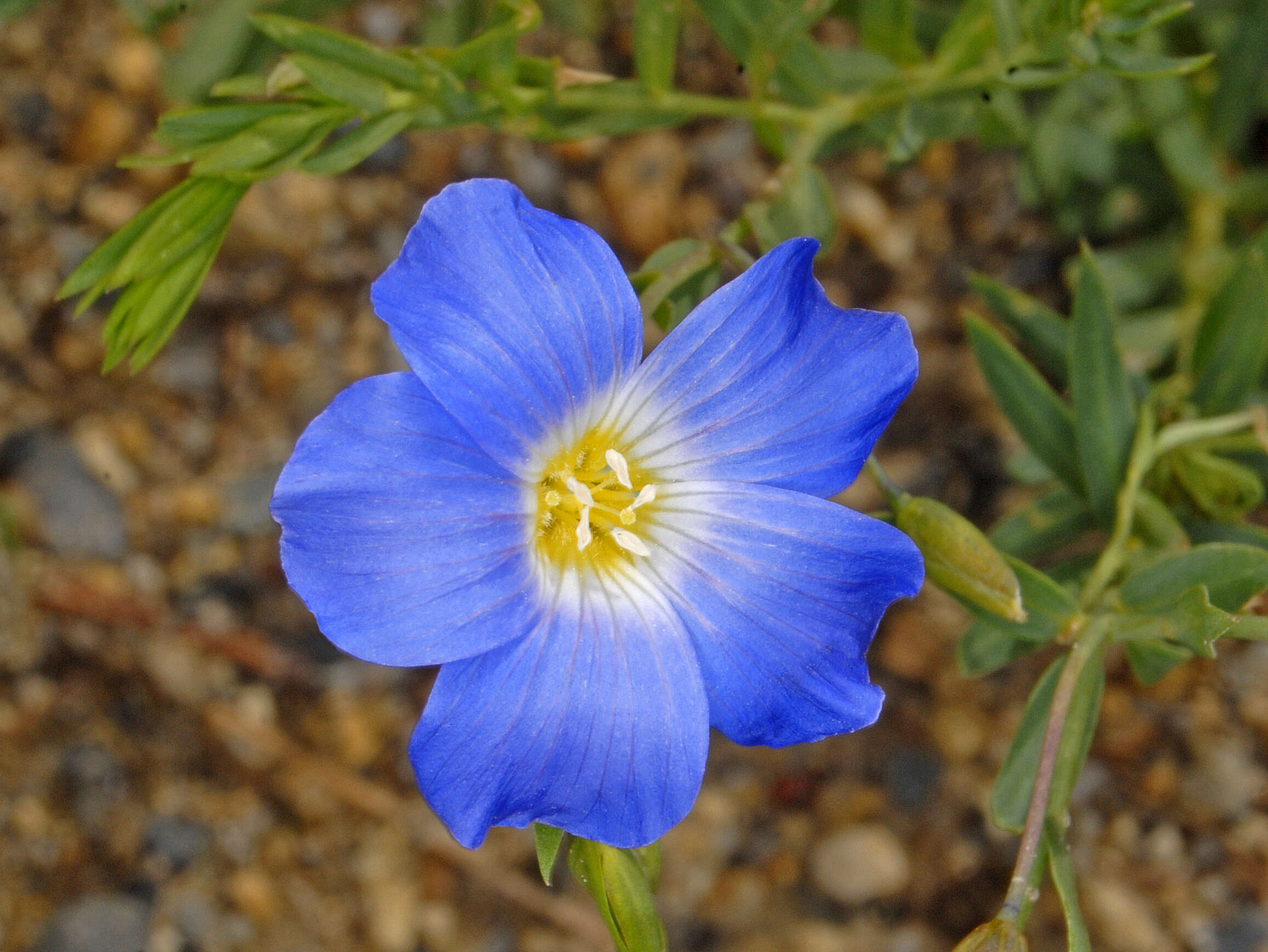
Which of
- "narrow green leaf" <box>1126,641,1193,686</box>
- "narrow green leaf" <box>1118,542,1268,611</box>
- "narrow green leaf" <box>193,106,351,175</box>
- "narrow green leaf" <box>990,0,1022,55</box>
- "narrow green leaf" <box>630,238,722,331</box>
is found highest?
"narrow green leaf" <box>990,0,1022,55</box>

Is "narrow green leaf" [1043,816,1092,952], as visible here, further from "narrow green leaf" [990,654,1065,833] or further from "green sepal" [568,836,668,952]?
"green sepal" [568,836,668,952]

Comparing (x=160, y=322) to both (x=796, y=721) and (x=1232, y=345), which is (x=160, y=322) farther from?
(x=1232, y=345)

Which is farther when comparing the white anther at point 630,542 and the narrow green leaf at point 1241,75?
the narrow green leaf at point 1241,75

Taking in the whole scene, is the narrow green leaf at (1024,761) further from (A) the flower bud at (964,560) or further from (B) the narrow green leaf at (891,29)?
(B) the narrow green leaf at (891,29)

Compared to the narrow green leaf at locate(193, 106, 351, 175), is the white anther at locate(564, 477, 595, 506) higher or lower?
lower

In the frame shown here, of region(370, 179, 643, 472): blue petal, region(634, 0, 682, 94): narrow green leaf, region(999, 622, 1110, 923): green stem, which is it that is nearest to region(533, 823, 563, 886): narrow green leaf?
region(370, 179, 643, 472): blue petal

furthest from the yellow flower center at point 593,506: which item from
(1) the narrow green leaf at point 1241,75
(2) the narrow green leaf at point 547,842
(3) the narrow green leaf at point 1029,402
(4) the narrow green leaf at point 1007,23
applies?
(1) the narrow green leaf at point 1241,75

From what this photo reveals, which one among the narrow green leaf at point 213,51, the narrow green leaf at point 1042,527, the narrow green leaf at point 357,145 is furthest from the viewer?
the narrow green leaf at point 213,51
